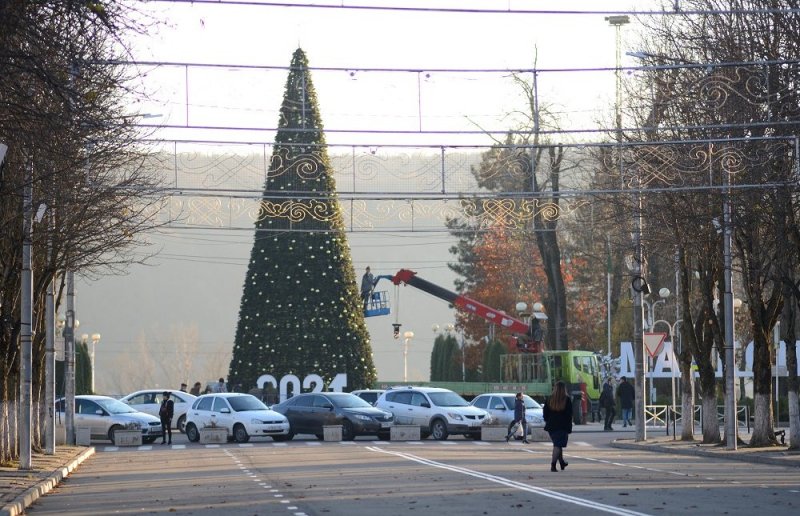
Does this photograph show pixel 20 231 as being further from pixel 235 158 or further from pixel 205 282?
pixel 205 282

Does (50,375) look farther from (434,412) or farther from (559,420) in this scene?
(559,420)

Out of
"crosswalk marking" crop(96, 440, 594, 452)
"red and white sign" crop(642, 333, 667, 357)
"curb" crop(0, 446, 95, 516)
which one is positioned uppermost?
"red and white sign" crop(642, 333, 667, 357)

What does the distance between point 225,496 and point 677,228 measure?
19639mm

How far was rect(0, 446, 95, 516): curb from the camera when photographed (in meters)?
19.4

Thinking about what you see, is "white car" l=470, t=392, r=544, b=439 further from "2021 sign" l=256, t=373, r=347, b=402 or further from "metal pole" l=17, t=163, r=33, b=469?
"metal pole" l=17, t=163, r=33, b=469

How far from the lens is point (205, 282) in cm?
15038

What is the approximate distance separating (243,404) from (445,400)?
22.2ft

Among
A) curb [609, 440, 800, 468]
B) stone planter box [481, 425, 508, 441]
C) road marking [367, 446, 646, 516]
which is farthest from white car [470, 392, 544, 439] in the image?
road marking [367, 446, 646, 516]

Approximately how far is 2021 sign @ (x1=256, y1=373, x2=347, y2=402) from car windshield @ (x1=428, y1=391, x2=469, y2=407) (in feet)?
45.7

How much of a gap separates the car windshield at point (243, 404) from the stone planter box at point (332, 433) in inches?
88.6

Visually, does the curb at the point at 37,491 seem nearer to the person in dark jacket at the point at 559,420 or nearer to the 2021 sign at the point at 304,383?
the person in dark jacket at the point at 559,420

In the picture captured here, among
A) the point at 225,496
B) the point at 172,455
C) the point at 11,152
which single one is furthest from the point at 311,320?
the point at 225,496

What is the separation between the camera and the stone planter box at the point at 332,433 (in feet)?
147

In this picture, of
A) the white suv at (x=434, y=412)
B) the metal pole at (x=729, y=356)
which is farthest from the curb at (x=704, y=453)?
the white suv at (x=434, y=412)
